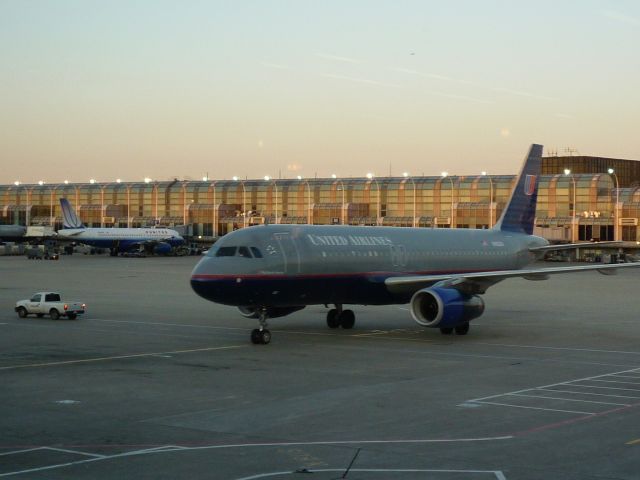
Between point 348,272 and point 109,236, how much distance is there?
105011 mm

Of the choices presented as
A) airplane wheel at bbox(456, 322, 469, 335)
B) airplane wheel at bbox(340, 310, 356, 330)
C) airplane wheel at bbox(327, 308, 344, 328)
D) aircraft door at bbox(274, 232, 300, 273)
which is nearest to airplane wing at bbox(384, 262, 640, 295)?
airplane wheel at bbox(456, 322, 469, 335)

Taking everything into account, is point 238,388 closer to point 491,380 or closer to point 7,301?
point 491,380

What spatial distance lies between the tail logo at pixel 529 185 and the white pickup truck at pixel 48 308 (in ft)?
80.1

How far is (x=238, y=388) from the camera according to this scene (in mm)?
26234

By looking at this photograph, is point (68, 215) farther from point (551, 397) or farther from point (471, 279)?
point (551, 397)

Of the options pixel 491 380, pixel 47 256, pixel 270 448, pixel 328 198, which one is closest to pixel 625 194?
pixel 328 198

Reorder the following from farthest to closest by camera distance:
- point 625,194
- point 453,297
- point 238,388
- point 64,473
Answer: point 625,194
point 453,297
point 238,388
point 64,473

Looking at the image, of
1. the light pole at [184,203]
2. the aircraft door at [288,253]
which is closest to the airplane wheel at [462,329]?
the aircraft door at [288,253]

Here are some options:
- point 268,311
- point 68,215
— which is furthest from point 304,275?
point 68,215

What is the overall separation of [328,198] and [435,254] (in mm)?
119814

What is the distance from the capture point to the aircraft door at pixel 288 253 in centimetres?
3684

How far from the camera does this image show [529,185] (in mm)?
53000

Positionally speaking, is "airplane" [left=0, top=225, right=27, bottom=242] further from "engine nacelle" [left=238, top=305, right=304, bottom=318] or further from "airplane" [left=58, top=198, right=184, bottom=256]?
"engine nacelle" [left=238, top=305, right=304, bottom=318]

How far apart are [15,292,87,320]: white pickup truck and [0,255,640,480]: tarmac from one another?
70cm
